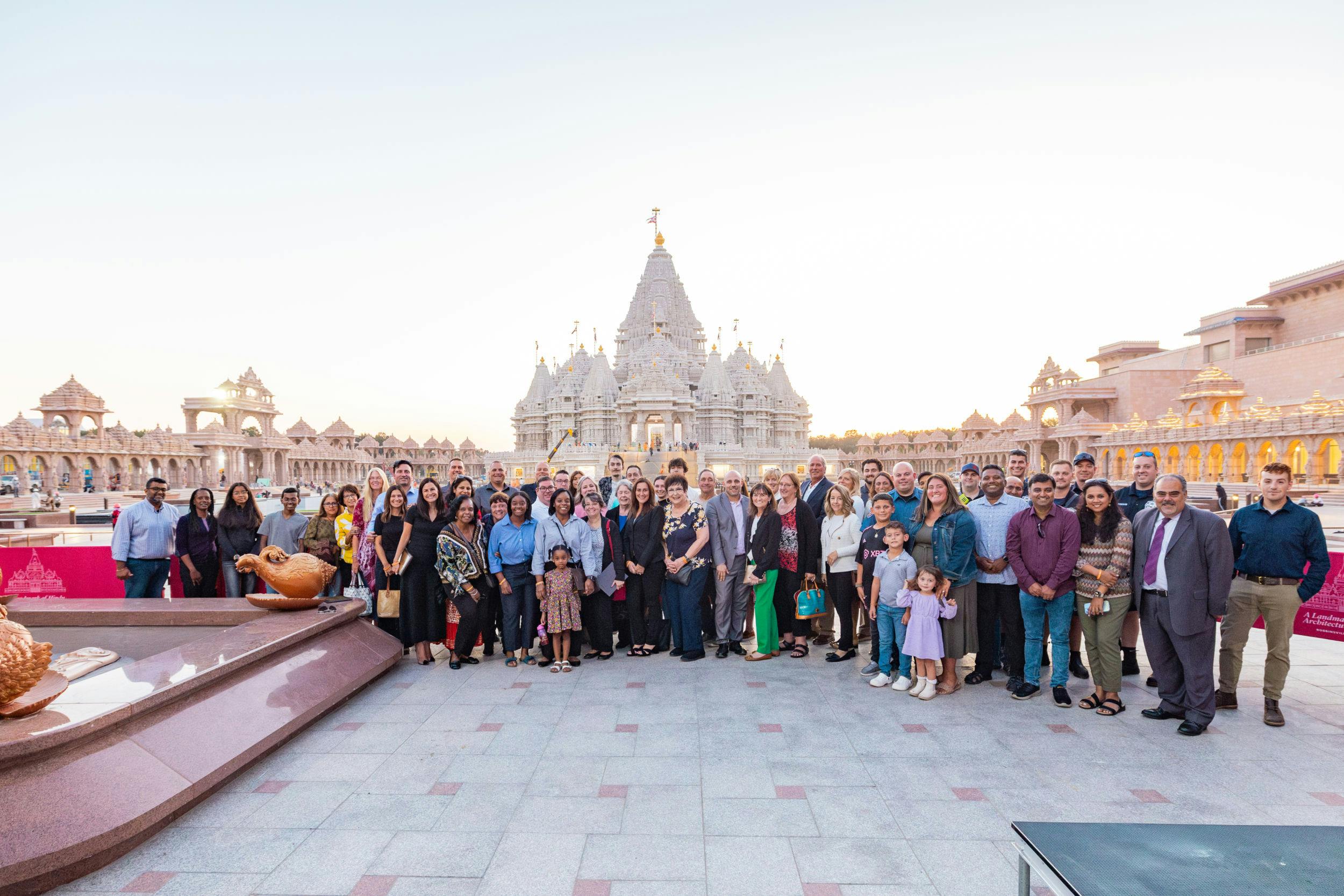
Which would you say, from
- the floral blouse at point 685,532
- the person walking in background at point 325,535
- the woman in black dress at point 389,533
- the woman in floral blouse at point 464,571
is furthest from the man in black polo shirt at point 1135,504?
the person walking in background at point 325,535

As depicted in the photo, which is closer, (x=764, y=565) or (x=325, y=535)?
(x=764, y=565)

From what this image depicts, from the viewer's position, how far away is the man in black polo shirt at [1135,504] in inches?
247

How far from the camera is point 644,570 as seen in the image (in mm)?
7035

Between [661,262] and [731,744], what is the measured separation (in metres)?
46.0

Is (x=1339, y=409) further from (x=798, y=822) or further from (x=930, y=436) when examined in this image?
(x=930, y=436)

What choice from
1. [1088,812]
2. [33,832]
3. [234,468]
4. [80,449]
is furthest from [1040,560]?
[234,468]

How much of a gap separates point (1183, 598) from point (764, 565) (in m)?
3.47

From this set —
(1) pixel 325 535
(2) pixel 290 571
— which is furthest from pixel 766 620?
(1) pixel 325 535

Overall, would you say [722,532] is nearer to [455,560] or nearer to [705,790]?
[455,560]

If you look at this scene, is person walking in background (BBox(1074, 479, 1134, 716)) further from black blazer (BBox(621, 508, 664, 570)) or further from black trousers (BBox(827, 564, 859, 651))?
black blazer (BBox(621, 508, 664, 570))

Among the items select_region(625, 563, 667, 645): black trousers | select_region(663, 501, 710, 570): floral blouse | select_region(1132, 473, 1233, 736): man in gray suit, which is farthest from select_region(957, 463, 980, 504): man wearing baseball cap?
select_region(625, 563, 667, 645): black trousers

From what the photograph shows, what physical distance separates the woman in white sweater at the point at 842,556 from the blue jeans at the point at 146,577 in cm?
761

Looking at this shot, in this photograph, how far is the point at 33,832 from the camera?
321cm

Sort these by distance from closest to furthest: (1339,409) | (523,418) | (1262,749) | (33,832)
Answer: (33,832), (1262,749), (1339,409), (523,418)
